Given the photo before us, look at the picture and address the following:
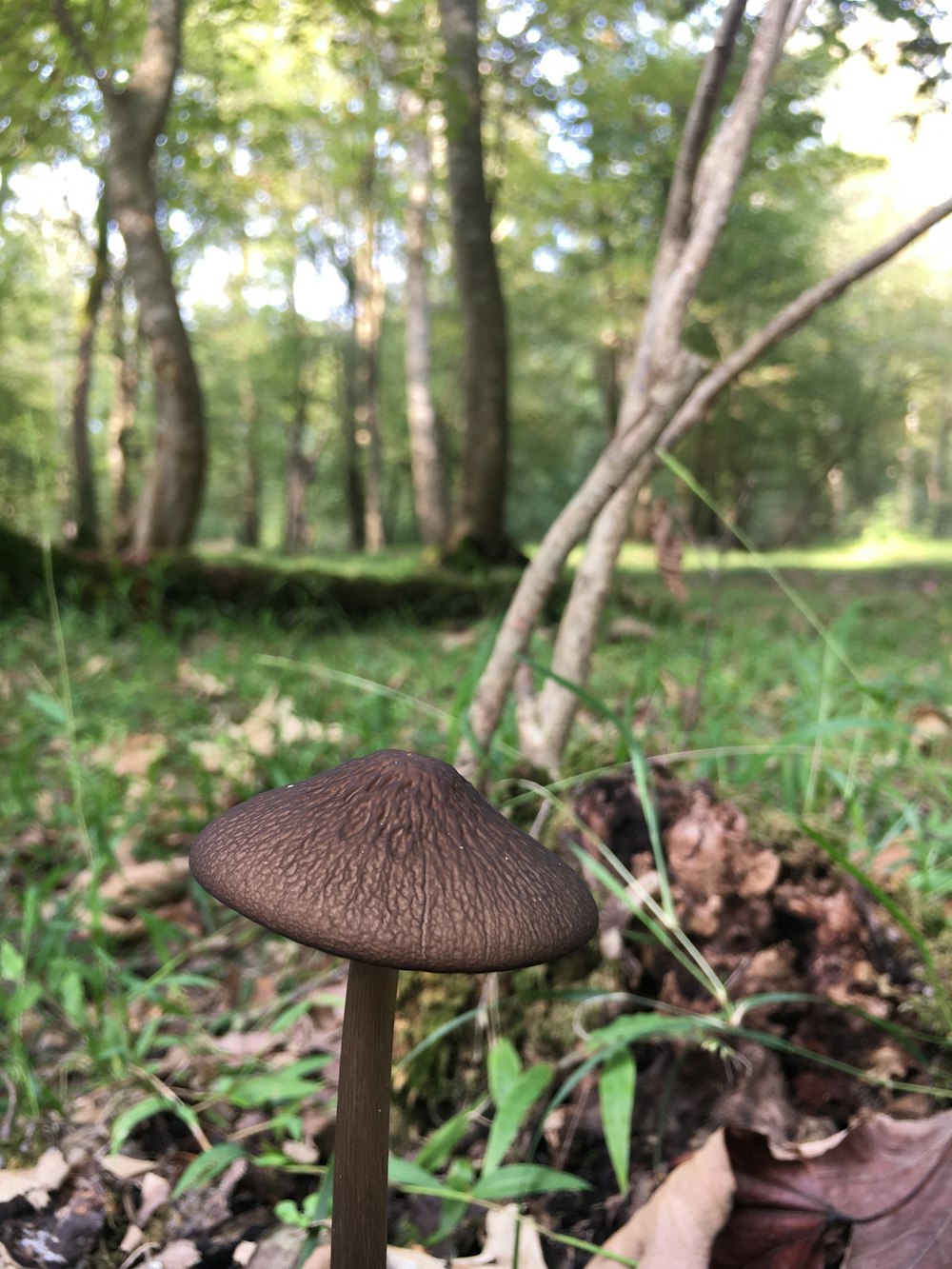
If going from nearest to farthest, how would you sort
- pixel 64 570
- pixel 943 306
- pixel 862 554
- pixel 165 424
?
pixel 64 570 → pixel 165 424 → pixel 862 554 → pixel 943 306

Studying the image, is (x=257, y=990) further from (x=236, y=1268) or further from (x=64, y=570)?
(x=64, y=570)

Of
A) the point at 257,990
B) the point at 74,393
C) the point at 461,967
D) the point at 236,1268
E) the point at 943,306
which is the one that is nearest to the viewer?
the point at 461,967

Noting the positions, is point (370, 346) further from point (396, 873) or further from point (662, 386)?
point (396, 873)

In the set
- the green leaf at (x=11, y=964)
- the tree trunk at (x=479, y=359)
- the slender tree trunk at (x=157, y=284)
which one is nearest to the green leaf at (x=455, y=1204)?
the green leaf at (x=11, y=964)

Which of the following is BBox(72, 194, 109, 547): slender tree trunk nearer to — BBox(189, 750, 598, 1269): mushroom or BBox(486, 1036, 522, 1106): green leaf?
BBox(486, 1036, 522, 1106): green leaf

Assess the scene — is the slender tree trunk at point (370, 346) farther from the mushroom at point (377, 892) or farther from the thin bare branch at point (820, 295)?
the mushroom at point (377, 892)

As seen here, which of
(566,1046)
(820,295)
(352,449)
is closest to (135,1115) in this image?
(566,1046)

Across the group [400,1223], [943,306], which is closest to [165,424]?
[400,1223]
